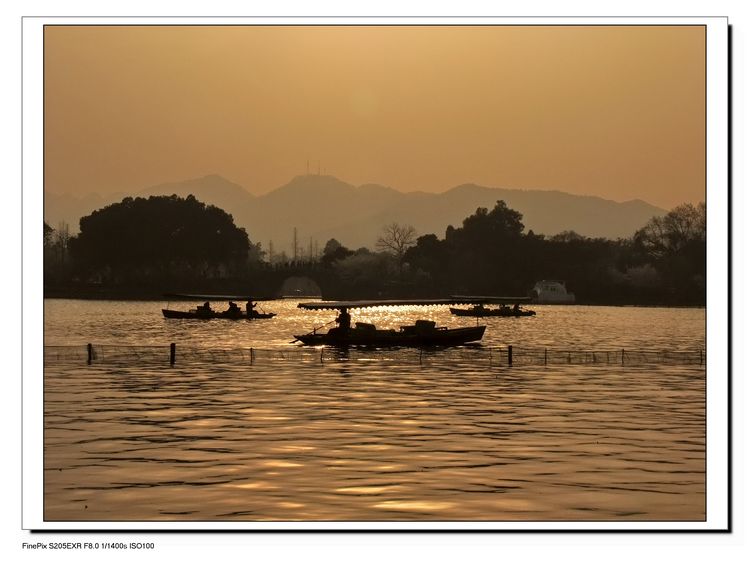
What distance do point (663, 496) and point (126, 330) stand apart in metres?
130

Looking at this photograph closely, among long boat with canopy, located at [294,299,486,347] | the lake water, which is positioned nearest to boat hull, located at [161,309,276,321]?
long boat with canopy, located at [294,299,486,347]

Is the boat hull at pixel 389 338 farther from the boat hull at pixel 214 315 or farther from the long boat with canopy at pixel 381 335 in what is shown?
the boat hull at pixel 214 315

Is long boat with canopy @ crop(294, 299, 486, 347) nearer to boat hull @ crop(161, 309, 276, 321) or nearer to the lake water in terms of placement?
the lake water

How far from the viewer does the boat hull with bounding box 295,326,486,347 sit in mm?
97250

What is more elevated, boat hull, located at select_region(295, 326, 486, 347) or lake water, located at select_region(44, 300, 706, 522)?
boat hull, located at select_region(295, 326, 486, 347)

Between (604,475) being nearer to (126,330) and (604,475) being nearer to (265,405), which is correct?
(265,405)

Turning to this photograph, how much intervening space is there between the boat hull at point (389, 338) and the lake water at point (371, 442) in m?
11.3

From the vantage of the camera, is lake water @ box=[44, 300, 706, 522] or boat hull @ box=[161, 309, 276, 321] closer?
lake water @ box=[44, 300, 706, 522]

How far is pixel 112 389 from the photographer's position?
6303cm

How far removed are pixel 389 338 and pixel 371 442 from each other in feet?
193

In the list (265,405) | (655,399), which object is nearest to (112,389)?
(265,405)

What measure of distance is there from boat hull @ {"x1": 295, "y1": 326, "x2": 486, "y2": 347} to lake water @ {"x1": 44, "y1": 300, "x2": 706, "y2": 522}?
1133 cm

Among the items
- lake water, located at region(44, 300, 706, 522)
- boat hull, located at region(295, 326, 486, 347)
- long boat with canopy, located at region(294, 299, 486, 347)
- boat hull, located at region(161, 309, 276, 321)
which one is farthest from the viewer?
boat hull, located at region(161, 309, 276, 321)

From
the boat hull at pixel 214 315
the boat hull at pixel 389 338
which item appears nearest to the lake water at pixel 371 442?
the boat hull at pixel 389 338
